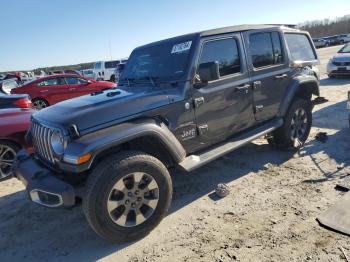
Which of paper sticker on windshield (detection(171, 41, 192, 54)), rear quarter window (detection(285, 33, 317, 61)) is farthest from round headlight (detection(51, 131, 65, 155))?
rear quarter window (detection(285, 33, 317, 61))

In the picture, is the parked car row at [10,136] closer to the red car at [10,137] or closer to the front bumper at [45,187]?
the red car at [10,137]

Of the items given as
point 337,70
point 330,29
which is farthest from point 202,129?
point 330,29

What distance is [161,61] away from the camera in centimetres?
446

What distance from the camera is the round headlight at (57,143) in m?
3.34

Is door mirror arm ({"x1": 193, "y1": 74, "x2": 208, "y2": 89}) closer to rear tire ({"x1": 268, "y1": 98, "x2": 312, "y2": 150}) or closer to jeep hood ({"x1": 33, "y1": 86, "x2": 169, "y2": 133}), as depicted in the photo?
jeep hood ({"x1": 33, "y1": 86, "x2": 169, "y2": 133})

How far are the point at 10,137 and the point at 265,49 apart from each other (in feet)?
14.2

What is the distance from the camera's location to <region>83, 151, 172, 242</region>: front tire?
3.18 meters

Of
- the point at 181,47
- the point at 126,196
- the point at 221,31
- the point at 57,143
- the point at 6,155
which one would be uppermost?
the point at 221,31

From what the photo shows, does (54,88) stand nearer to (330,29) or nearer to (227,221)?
(227,221)

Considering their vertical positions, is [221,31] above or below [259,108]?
above

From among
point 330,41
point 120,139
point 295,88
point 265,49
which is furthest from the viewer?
point 330,41

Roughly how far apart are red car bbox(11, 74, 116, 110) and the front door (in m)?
8.46

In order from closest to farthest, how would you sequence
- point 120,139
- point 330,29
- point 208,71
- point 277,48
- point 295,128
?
point 120,139, point 208,71, point 277,48, point 295,128, point 330,29

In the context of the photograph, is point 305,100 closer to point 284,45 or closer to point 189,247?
point 284,45
